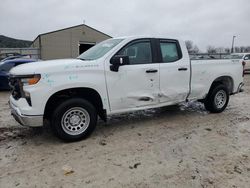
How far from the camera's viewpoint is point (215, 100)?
6.48 meters

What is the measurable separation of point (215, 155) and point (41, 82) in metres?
3.06

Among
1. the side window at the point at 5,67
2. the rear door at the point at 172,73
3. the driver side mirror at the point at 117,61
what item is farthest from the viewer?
the side window at the point at 5,67

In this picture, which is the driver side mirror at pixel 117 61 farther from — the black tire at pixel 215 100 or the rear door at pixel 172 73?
the black tire at pixel 215 100

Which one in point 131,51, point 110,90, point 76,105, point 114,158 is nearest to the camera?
point 114,158

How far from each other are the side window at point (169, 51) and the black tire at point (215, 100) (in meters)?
1.51

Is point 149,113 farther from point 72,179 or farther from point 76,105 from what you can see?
point 72,179

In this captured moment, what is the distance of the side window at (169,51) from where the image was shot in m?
5.46

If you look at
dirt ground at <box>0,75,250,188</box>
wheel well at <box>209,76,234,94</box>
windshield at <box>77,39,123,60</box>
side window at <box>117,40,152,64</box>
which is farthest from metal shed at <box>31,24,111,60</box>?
side window at <box>117,40,152,64</box>

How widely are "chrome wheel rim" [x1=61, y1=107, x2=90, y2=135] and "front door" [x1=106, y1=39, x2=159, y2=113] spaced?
574mm

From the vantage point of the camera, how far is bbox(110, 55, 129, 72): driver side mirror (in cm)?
458

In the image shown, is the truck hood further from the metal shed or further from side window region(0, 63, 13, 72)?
the metal shed

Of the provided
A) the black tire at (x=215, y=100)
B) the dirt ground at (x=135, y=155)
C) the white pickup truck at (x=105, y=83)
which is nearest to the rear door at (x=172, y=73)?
the white pickup truck at (x=105, y=83)

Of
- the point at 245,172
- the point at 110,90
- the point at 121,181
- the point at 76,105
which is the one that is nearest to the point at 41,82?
the point at 76,105

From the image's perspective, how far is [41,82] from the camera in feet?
13.4
